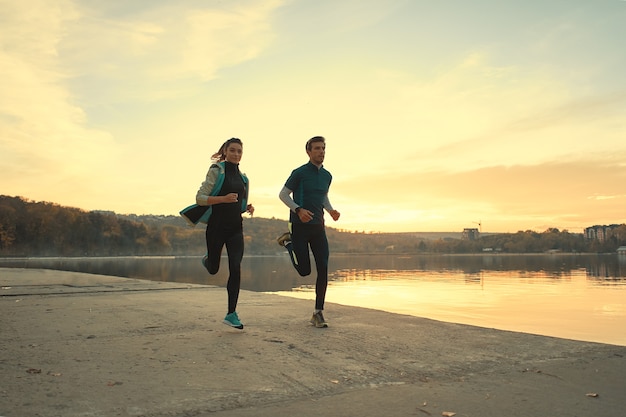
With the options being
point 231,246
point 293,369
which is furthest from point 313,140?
point 293,369

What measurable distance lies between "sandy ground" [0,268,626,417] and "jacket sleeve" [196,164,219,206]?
1374 millimetres

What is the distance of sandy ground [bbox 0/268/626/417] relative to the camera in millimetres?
2729

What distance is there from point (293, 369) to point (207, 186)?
2.70 meters

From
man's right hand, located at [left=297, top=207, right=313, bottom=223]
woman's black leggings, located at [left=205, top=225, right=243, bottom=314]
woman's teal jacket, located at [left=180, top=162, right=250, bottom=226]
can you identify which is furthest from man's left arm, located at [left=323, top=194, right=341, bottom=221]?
woman's teal jacket, located at [left=180, top=162, right=250, bottom=226]

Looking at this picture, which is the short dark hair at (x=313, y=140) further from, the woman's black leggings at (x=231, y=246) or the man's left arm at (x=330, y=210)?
the woman's black leggings at (x=231, y=246)

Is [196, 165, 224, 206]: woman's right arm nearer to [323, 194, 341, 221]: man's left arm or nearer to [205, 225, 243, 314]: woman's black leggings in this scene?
[205, 225, 243, 314]: woman's black leggings

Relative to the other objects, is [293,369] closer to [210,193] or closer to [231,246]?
[231,246]

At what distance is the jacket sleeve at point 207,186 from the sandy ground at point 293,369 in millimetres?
1374

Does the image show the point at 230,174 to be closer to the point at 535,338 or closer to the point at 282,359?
the point at 282,359

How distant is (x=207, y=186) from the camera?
5574 mm

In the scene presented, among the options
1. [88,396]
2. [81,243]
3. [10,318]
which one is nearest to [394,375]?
[88,396]

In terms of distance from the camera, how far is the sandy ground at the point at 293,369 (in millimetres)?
2729

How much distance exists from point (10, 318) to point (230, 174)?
124 inches

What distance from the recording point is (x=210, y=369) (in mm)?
3463
